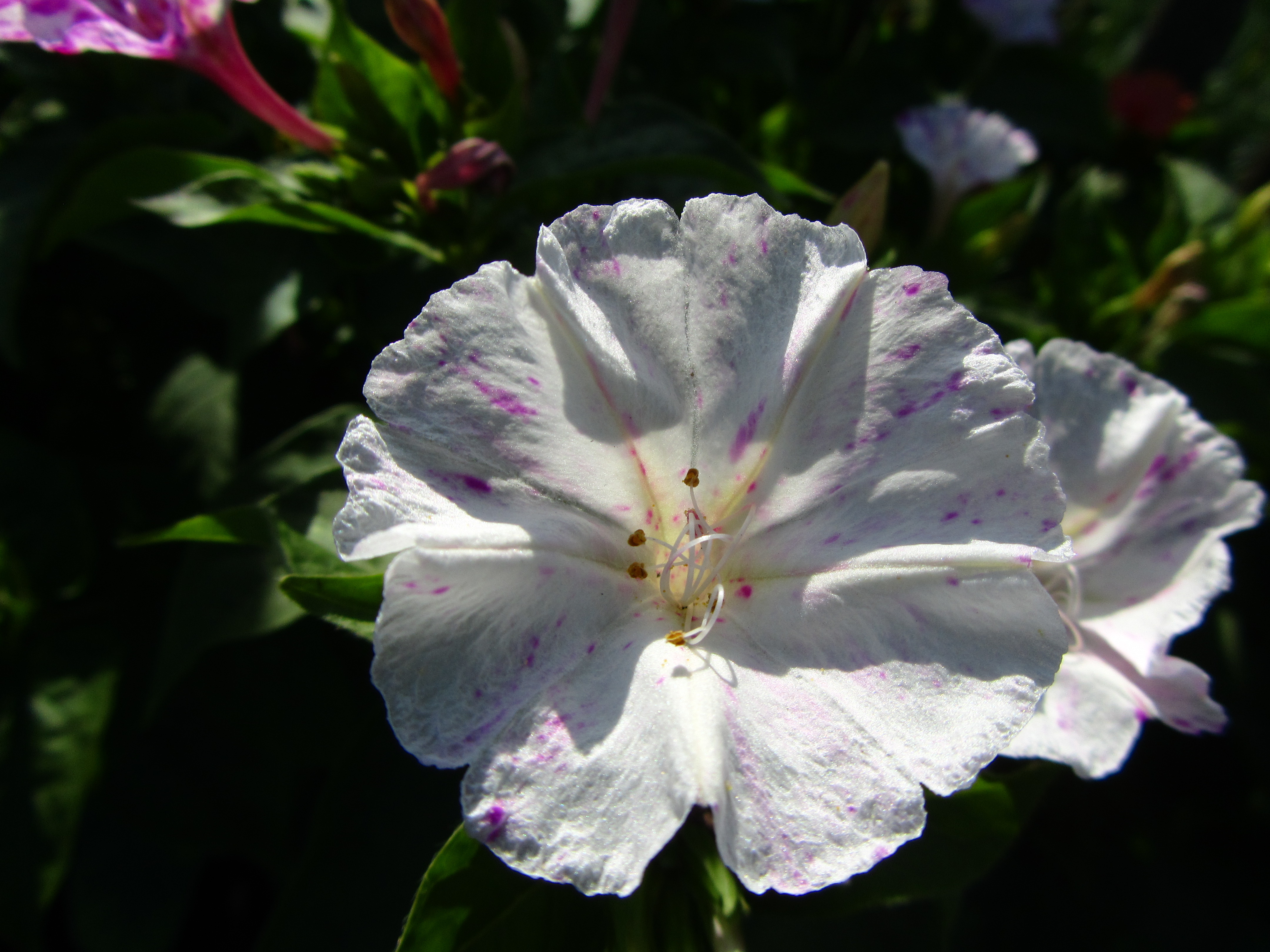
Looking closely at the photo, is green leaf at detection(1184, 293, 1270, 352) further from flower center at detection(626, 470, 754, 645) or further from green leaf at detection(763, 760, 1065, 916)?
flower center at detection(626, 470, 754, 645)

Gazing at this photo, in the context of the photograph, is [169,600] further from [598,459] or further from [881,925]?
[881,925]

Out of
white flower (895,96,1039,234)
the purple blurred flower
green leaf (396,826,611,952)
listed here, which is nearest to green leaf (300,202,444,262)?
green leaf (396,826,611,952)

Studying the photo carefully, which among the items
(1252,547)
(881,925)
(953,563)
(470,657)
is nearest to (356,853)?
(470,657)

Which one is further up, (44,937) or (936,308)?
(936,308)

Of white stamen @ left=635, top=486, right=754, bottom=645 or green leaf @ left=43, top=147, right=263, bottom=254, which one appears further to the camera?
green leaf @ left=43, top=147, right=263, bottom=254

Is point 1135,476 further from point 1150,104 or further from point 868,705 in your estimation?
point 1150,104

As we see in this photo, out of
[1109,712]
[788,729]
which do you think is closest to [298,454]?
[788,729]
